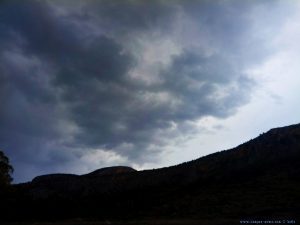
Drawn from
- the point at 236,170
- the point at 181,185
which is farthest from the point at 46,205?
the point at 236,170

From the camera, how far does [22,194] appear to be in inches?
3632

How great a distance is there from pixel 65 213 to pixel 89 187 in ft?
97.5

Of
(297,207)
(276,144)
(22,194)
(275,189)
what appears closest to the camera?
(297,207)

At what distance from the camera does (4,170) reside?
87.6 meters

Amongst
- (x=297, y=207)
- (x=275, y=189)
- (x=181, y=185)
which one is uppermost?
(x=181, y=185)

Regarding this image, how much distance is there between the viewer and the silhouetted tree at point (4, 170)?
8690cm

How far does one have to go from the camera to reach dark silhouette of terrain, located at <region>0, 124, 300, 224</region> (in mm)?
52469

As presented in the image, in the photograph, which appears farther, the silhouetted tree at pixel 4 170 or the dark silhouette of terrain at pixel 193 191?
the silhouetted tree at pixel 4 170

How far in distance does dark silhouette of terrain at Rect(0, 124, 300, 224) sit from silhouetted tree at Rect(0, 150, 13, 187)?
302 cm

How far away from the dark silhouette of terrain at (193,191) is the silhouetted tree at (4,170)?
3.02 meters

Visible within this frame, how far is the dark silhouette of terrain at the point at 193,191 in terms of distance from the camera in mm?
52469

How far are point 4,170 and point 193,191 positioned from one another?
Result: 137 feet

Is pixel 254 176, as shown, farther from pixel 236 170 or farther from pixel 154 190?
pixel 154 190

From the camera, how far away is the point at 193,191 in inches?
2704
